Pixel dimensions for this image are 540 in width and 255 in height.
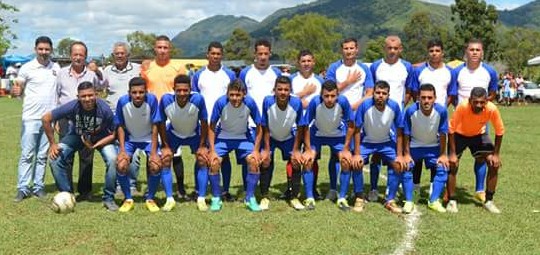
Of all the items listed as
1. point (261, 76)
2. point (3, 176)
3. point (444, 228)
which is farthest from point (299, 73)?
point (3, 176)

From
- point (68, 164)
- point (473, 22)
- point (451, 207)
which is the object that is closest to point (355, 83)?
point (451, 207)

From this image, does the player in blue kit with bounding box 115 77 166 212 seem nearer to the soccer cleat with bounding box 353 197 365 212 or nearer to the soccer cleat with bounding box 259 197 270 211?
the soccer cleat with bounding box 259 197 270 211

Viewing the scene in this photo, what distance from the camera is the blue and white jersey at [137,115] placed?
6508 millimetres

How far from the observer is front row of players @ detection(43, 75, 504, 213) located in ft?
21.4

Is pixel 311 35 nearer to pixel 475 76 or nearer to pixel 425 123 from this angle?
pixel 475 76

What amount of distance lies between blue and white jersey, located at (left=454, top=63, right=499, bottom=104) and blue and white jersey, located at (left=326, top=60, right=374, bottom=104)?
1.08m

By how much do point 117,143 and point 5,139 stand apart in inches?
304

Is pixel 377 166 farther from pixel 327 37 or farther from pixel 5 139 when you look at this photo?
pixel 327 37

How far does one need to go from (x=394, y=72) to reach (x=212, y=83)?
2.24m

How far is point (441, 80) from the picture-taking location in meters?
7.05

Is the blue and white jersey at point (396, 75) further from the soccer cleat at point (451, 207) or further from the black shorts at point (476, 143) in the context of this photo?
the soccer cleat at point (451, 207)

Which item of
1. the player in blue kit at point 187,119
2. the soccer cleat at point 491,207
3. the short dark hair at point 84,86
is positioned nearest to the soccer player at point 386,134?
the soccer cleat at point 491,207

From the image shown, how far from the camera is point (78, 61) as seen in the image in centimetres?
672

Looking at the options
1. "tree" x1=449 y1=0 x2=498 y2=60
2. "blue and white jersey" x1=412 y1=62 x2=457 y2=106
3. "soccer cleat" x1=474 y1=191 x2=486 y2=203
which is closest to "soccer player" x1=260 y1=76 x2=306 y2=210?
"blue and white jersey" x1=412 y1=62 x2=457 y2=106
